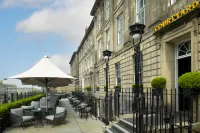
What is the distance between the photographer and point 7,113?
970 cm

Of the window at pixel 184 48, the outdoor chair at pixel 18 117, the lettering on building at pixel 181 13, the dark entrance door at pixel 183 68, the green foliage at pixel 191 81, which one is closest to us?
the green foliage at pixel 191 81

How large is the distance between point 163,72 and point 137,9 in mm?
5733

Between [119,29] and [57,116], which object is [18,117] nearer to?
[57,116]

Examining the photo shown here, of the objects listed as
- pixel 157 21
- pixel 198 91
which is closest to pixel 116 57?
pixel 157 21

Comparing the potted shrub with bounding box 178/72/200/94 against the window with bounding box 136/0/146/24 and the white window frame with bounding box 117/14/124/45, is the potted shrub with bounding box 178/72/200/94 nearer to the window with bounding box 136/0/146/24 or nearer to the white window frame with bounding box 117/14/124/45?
the window with bounding box 136/0/146/24

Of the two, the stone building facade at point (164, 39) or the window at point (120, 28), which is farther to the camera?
the window at point (120, 28)

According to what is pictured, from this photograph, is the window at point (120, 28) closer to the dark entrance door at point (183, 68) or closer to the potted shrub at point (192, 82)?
the dark entrance door at point (183, 68)

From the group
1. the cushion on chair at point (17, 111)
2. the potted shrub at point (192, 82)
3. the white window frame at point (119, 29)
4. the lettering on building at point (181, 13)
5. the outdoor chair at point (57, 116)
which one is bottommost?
the outdoor chair at point (57, 116)

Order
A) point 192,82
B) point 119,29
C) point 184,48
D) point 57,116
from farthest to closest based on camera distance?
1. point 119,29
2. point 57,116
3. point 184,48
4. point 192,82

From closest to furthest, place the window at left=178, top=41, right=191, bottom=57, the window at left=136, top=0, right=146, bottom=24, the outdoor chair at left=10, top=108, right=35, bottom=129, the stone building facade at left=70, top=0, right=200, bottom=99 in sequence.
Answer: the stone building facade at left=70, top=0, right=200, bottom=99, the window at left=178, top=41, right=191, bottom=57, the outdoor chair at left=10, top=108, right=35, bottom=129, the window at left=136, top=0, right=146, bottom=24

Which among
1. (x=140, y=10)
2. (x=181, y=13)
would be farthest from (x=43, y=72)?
(x=140, y=10)

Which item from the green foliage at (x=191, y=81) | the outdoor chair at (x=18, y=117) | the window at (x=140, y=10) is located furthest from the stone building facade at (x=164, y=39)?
the outdoor chair at (x=18, y=117)

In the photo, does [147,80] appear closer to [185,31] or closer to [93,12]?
[185,31]

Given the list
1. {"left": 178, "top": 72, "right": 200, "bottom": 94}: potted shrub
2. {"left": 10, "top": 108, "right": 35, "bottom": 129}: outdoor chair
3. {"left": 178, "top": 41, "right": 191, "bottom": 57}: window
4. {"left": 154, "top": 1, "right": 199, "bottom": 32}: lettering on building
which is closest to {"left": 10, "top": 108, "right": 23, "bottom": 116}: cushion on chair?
{"left": 10, "top": 108, "right": 35, "bottom": 129}: outdoor chair
